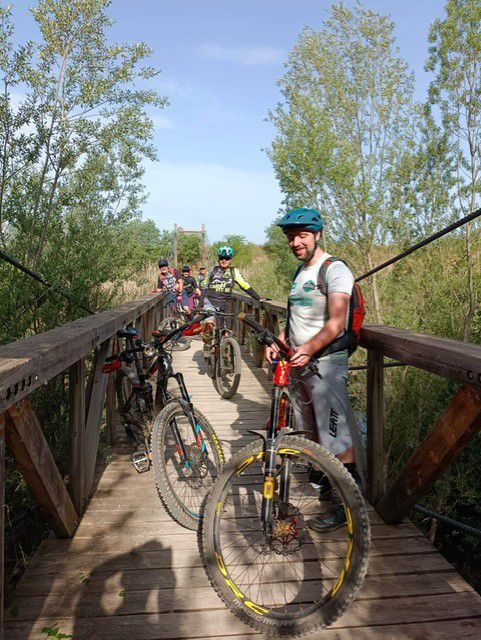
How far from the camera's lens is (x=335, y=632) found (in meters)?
1.98

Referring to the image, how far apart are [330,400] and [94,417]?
60.1 inches

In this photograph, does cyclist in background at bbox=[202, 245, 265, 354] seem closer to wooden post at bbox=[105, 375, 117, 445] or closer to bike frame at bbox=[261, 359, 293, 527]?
wooden post at bbox=[105, 375, 117, 445]

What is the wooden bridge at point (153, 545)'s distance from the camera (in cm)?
199

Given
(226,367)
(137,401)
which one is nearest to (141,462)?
(137,401)

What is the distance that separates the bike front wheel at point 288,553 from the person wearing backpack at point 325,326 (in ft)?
0.83

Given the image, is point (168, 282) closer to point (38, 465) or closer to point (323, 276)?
point (323, 276)

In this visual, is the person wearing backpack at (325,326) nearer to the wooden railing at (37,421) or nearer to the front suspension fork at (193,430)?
the front suspension fork at (193,430)

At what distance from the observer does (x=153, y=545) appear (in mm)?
2672

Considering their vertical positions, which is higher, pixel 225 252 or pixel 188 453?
pixel 225 252

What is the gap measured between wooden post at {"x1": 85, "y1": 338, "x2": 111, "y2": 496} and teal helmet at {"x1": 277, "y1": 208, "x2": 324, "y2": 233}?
63.3 inches

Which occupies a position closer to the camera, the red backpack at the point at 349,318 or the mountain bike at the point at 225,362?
the red backpack at the point at 349,318

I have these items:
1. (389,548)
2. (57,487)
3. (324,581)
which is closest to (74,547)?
(57,487)

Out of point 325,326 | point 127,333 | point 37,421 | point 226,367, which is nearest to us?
point 37,421

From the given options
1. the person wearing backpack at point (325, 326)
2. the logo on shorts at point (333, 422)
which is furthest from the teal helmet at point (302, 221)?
the logo on shorts at point (333, 422)
